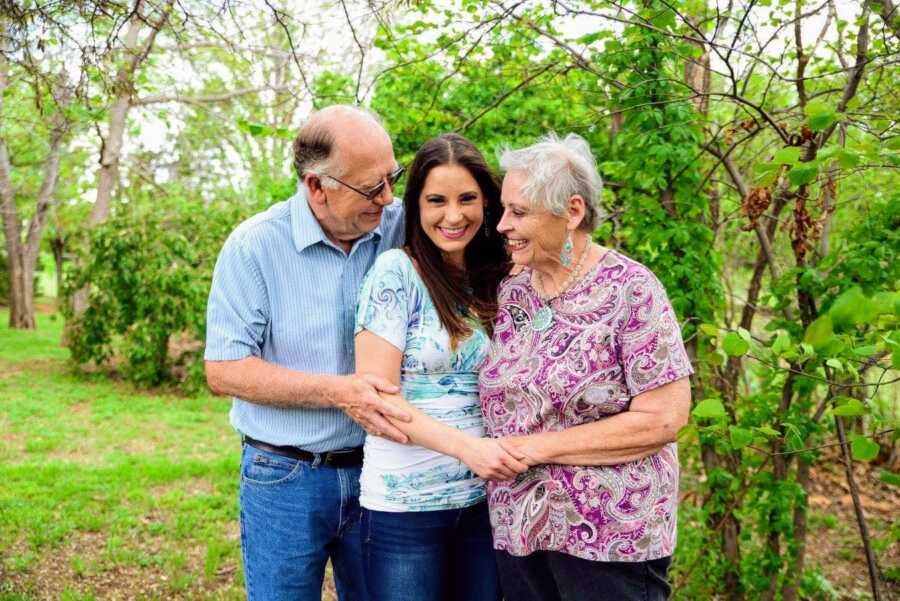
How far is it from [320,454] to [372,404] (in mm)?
402

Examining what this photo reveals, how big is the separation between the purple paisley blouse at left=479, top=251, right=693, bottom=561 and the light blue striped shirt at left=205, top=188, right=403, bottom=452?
1.75ft

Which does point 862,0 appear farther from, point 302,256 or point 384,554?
point 384,554

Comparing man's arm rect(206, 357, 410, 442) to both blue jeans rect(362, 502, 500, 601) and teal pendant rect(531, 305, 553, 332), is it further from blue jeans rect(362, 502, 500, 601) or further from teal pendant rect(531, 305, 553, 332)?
teal pendant rect(531, 305, 553, 332)

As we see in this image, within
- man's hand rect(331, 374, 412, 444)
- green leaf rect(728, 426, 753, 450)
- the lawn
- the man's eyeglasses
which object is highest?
the man's eyeglasses

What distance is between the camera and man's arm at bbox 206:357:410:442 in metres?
2.03

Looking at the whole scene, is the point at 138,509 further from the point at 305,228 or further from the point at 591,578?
the point at 591,578

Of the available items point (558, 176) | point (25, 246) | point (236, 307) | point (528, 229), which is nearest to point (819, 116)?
point (558, 176)

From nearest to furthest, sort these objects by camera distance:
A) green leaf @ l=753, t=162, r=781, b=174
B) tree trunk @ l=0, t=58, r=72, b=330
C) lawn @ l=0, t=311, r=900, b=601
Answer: green leaf @ l=753, t=162, r=781, b=174
lawn @ l=0, t=311, r=900, b=601
tree trunk @ l=0, t=58, r=72, b=330

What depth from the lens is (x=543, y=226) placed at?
2.05 m

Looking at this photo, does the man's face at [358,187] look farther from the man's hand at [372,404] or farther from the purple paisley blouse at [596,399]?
the purple paisley blouse at [596,399]

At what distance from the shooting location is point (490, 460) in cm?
197

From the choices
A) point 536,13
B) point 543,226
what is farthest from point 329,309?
point 536,13

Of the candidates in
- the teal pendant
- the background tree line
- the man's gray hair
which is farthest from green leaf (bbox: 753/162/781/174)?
the man's gray hair

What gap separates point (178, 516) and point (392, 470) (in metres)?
4.02
